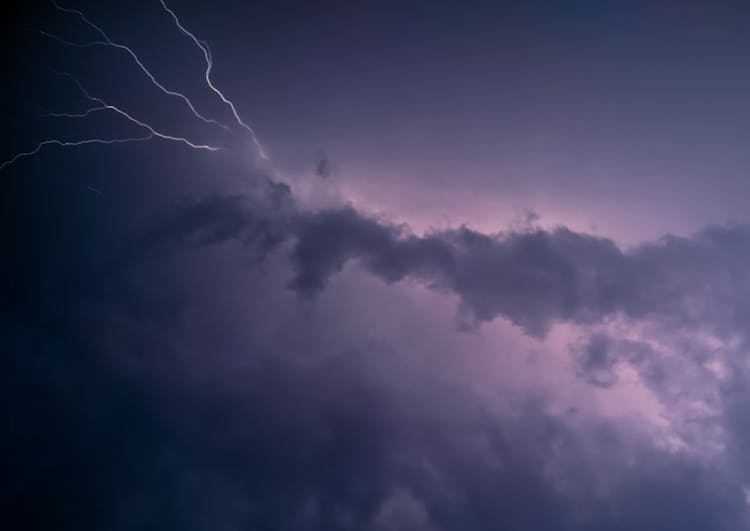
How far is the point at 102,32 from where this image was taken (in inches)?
831

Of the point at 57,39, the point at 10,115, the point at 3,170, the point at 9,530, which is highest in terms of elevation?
the point at 57,39

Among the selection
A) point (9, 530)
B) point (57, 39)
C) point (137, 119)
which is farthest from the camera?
point (9, 530)

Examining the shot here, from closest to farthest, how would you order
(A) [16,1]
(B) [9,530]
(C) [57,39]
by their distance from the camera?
1. (A) [16,1]
2. (C) [57,39]
3. (B) [9,530]

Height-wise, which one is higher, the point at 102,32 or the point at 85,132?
the point at 102,32

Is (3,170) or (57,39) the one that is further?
(3,170)

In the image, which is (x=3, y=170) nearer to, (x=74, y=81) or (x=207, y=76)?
(x=74, y=81)

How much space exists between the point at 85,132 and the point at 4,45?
476 centimetres

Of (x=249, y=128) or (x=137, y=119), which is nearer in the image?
(x=249, y=128)

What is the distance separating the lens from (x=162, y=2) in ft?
69.2

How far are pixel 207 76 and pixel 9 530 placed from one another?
36200mm

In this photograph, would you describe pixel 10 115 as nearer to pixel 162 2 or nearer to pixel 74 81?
pixel 74 81

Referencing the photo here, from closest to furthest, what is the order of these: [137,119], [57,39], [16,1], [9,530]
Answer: [16,1] → [57,39] → [137,119] → [9,530]

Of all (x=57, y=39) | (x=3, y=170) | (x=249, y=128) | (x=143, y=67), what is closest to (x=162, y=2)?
(x=143, y=67)

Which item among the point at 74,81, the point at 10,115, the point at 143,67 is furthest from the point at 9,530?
the point at 143,67
